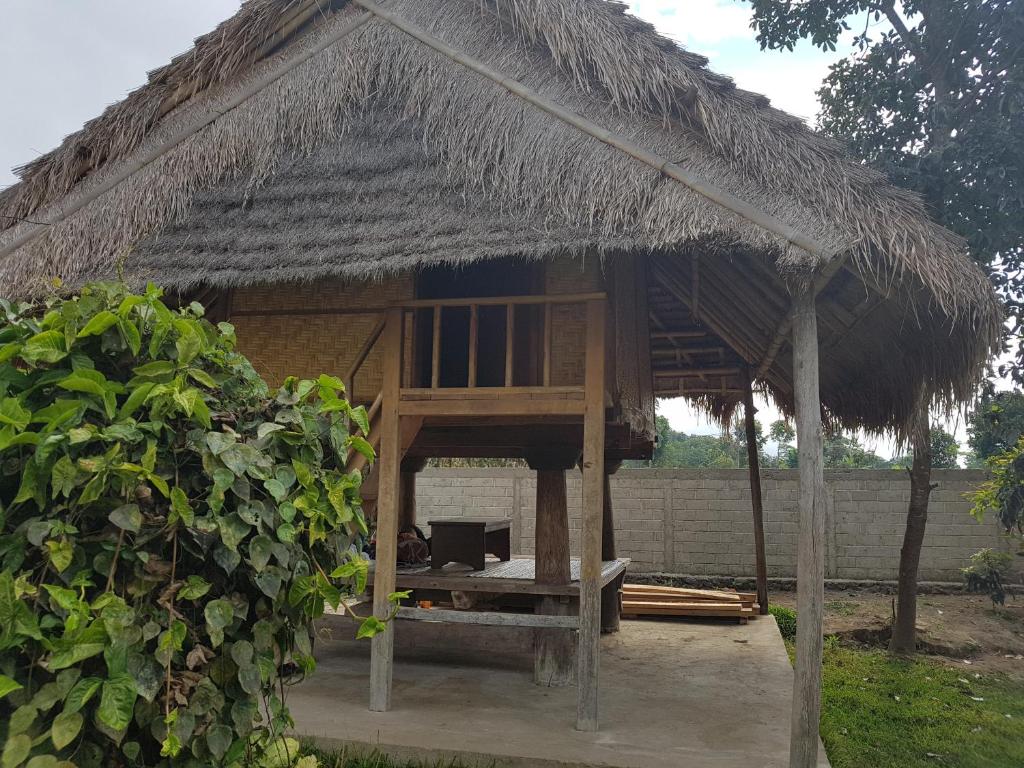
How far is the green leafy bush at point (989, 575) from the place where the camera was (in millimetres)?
8750

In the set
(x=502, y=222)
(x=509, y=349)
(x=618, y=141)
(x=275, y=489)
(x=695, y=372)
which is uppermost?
(x=618, y=141)

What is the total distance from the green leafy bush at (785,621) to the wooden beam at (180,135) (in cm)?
706

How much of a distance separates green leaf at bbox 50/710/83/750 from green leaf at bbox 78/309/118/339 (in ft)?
2.91

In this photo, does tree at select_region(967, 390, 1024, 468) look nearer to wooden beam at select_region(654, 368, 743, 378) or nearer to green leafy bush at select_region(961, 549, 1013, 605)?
green leafy bush at select_region(961, 549, 1013, 605)

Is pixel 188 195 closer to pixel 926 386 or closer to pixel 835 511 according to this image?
pixel 926 386

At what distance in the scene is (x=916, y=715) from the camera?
5.70m

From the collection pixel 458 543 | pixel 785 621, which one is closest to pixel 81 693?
pixel 458 543

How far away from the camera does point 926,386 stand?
17.2ft

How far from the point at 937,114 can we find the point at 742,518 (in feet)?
18.5

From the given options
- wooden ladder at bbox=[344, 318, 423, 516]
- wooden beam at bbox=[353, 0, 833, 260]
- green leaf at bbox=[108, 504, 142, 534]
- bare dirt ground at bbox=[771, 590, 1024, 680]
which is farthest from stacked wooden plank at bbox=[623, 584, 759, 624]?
green leaf at bbox=[108, 504, 142, 534]

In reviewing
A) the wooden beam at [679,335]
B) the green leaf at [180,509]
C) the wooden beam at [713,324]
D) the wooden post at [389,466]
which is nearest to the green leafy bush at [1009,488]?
the wooden beam at [713,324]

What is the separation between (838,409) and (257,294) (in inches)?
213

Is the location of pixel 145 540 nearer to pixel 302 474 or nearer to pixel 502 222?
pixel 302 474

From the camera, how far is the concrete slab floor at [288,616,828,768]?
4.31m
